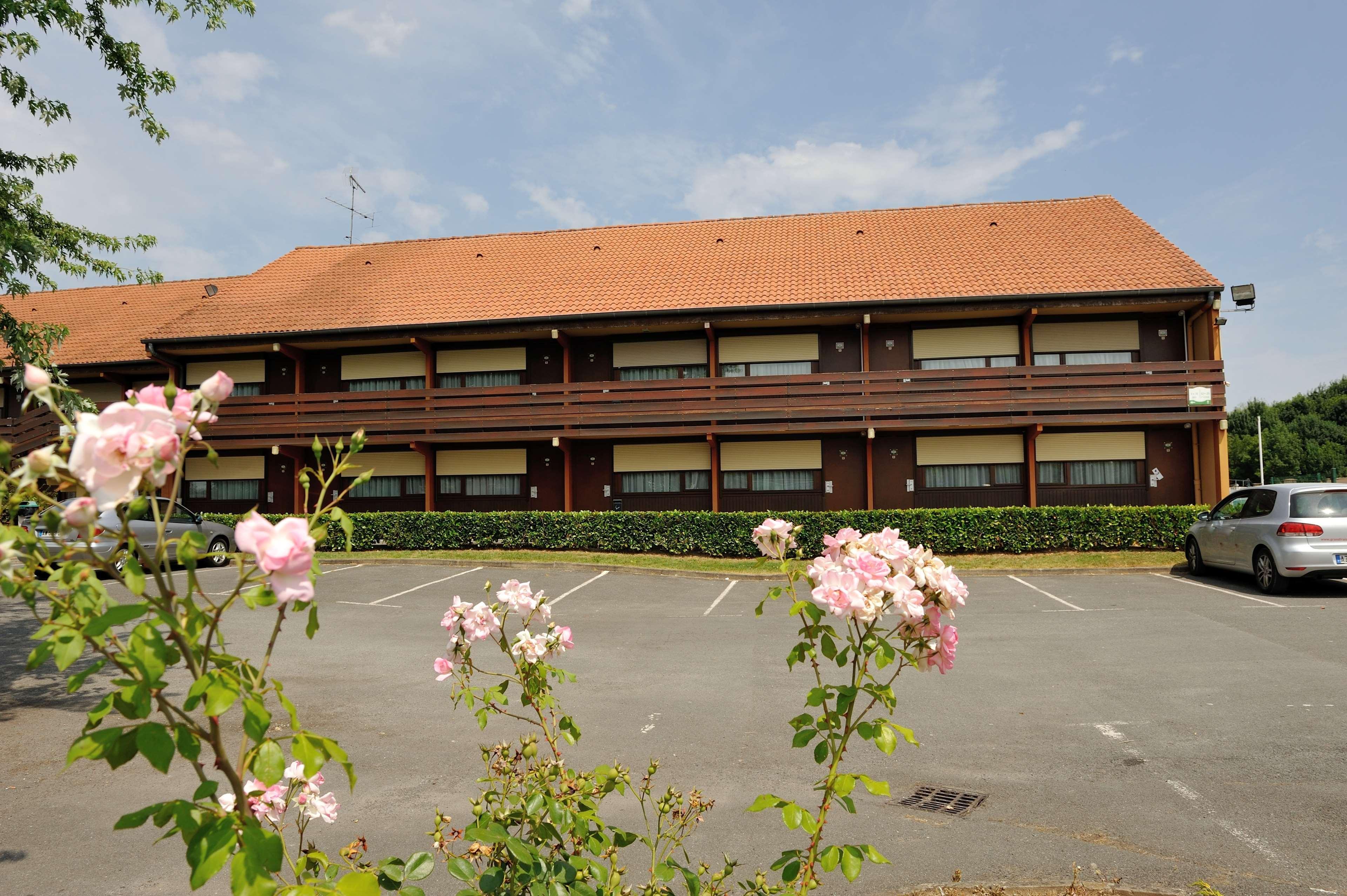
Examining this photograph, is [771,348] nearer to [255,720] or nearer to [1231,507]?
[1231,507]

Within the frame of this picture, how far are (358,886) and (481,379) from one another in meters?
21.7

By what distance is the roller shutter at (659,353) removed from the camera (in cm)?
2141

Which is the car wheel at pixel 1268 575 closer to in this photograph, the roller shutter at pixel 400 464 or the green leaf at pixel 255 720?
the green leaf at pixel 255 720

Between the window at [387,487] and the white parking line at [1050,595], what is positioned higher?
the window at [387,487]

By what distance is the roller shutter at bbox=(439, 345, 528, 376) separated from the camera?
22359mm

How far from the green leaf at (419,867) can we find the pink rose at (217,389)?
120 centimetres

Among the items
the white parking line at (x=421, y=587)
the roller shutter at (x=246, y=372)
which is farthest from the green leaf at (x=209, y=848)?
the roller shutter at (x=246, y=372)

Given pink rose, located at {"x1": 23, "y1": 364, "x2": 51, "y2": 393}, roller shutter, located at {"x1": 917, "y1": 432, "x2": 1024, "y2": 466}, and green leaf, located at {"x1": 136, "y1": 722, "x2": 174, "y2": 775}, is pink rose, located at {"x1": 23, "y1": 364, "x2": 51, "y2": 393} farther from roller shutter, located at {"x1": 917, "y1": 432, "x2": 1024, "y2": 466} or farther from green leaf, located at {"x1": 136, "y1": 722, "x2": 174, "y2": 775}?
roller shutter, located at {"x1": 917, "y1": 432, "x2": 1024, "y2": 466}

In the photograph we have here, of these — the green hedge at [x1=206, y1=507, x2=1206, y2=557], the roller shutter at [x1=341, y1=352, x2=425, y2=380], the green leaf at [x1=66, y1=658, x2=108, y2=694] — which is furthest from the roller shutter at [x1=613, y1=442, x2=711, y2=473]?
the green leaf at [x1=66, y1=658, x2=108, y2=694]

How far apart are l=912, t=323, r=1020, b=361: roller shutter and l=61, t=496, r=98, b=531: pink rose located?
815 inches

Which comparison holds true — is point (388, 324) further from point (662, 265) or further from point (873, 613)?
point (873, 613)

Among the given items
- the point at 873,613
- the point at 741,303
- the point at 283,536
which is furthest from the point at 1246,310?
the point at 283,536

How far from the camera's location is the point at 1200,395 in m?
18.3

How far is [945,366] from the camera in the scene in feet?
66.9
